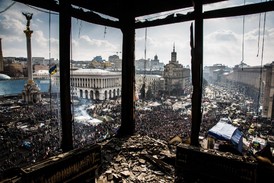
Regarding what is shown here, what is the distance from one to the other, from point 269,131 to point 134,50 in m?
24.5

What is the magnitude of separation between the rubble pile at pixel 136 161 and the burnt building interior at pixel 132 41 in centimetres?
57

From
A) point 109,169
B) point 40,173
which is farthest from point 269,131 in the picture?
point 40,173

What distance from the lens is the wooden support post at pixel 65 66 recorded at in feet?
17.5

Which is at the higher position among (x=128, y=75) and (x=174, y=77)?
(x=174, y=77)

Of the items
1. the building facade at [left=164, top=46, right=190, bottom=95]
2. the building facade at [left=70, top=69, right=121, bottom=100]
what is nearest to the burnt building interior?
the building facade at [left=70, top=69, right=121, bottom=100]

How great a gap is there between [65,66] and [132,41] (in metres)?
3.31

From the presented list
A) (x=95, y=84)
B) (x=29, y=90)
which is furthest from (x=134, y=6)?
(x=95, y=84)

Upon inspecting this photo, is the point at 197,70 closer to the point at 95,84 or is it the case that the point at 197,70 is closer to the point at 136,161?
the point at 136,161

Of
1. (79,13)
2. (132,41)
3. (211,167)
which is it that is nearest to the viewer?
(211,167)

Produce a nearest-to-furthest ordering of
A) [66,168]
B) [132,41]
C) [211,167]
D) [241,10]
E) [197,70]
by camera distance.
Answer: [66,168] < [211,167] < [241,10] < [197,70] < [132,41]

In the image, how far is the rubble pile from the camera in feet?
15.5

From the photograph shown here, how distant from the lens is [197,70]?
5641mm

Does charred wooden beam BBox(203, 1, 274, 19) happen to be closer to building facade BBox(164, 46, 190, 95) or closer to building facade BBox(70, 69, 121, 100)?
building facade BBox(70, 69, 121, 100)

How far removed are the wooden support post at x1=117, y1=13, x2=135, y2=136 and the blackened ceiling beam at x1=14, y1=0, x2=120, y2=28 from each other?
53cm
